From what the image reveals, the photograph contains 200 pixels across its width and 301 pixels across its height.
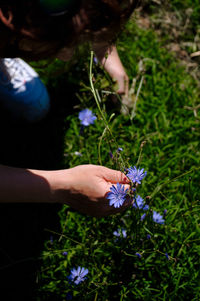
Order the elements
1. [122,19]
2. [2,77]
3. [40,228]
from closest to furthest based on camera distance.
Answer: [122,19]
[40,228]
[2,77]

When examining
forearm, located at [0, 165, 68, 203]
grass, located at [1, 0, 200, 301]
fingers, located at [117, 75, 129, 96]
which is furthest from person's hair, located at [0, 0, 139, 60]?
fingers, located at [117, 75, 129, 96]

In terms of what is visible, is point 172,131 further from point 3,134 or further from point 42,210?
point 3,134

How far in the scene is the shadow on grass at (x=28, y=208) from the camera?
1502 millimetres

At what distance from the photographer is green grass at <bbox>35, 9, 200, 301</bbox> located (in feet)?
4.30

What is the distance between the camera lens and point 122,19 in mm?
1068

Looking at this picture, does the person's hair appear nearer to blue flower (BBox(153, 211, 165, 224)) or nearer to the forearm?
the forearm

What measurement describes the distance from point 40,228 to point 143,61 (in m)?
1.22

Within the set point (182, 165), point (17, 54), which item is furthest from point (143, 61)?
point (17, 54)

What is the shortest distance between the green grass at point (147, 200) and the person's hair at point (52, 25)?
233 mm

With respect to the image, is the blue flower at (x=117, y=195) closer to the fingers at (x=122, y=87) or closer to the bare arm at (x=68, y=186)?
the bare arm at (x=68, y=186)

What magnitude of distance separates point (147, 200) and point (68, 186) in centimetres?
32

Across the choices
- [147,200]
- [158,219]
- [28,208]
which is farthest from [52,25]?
[28,208]

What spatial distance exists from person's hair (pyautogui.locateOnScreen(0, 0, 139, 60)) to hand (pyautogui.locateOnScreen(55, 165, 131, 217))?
1.51ft

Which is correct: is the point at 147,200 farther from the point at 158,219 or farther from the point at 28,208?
the point at 28,208
